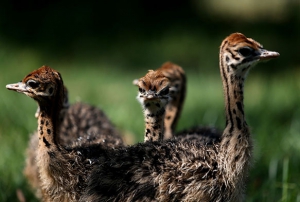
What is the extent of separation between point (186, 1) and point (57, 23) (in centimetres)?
301

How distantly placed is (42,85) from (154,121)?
0.83 metres

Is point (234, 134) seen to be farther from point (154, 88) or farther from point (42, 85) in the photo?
point (42, 85)

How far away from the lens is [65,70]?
10.7 m

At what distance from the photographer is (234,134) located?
3.59 meters

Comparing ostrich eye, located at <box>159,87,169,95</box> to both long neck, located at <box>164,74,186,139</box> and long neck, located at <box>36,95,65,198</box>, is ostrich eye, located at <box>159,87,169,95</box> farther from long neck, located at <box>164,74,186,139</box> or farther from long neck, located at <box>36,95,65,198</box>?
long neck, located at <box>164,74,186,139</box>

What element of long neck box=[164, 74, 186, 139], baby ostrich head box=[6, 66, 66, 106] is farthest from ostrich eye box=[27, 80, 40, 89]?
long neck box=[164, 74, 186, 139]

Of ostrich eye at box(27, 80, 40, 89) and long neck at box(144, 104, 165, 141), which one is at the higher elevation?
ostrich eye at box(27, 80, 40, 89)

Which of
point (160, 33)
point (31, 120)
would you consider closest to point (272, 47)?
point (160, 33)

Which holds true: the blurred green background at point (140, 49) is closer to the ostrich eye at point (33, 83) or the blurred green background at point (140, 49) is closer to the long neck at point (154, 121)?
the long neck at point (154, 121)

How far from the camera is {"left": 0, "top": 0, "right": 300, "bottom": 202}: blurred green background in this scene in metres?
7.44

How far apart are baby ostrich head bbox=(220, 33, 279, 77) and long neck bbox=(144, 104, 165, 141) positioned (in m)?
0.70

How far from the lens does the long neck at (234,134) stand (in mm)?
3551

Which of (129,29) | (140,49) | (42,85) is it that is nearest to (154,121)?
(42,85)

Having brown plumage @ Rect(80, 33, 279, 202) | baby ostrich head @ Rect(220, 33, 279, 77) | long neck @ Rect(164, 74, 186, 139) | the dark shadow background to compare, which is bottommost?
brown plumage @ Rect(80, 33, 279, 202)
